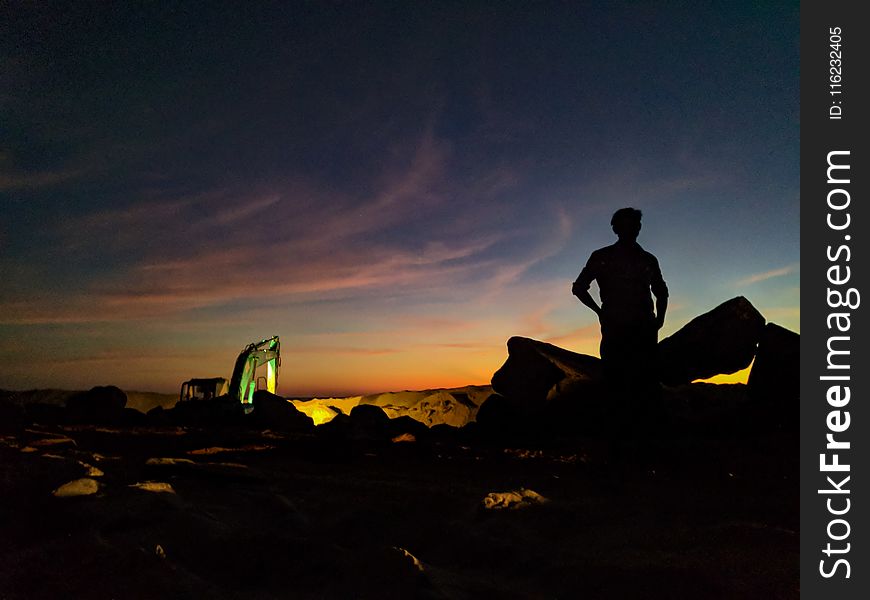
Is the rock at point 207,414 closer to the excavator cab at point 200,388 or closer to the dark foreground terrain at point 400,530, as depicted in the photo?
the excavator cab at point 200,388

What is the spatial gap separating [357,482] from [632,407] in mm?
2805

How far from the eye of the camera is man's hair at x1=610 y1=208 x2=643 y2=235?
500 cm

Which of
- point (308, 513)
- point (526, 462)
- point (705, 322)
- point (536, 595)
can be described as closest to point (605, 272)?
point (526, 462)

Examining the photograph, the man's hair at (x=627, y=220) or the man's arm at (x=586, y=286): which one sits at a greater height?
the man's hair at (x=627, y=220)

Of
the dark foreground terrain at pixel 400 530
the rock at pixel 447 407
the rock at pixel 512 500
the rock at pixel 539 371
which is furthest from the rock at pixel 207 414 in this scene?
the rock at pixel 447 407

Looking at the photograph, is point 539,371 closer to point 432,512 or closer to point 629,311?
point 629,311

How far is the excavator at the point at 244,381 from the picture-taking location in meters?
15.0

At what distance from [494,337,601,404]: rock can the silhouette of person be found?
76.7 inches

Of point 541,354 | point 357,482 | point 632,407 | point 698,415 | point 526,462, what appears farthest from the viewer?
point 541,354

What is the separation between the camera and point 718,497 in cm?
299

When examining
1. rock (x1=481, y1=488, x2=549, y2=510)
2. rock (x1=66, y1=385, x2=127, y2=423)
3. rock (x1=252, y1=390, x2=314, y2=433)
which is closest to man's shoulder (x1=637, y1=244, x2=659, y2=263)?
rock (x1=481, y1=488, x2=549, y2=510)

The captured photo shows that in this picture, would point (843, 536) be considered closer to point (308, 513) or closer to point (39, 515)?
point (308, 513)

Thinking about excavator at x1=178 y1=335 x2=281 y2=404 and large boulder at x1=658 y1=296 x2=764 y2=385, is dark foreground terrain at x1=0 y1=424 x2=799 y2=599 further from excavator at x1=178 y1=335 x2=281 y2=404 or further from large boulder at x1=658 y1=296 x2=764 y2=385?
excavator at x1=178 y1=335 x2=281 y2=404

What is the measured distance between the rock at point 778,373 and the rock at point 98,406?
10335mm
